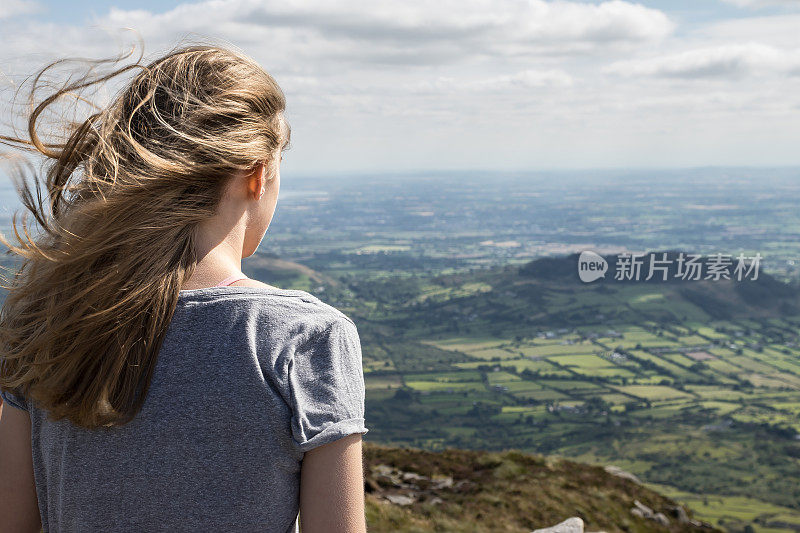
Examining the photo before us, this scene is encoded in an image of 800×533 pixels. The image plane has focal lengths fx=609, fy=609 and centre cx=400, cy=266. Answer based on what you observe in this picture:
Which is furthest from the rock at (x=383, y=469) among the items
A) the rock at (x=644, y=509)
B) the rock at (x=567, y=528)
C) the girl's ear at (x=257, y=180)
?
the girl's ear at (x=257, y=180)

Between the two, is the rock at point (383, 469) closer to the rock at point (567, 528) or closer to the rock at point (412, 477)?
the rock at point (412, 477)

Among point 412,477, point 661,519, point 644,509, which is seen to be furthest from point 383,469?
point 661,519

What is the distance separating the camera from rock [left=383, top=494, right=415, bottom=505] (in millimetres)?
12298

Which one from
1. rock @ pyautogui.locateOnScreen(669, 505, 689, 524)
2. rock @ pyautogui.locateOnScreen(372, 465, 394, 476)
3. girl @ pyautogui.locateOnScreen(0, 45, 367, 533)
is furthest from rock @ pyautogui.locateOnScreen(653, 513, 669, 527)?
girl @ pyautogui.locateOnScreen(0, 45, 367, 533)

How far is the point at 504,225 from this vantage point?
181250 millimetres

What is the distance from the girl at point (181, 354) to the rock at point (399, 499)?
11558 millimetres

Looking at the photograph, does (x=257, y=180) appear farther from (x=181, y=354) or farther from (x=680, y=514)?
(x=680, y=514)

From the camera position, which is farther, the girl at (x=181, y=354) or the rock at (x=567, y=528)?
the rock at (x=567, y=528)

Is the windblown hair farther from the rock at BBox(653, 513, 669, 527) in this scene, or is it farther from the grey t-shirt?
the rock at BBox(653, 513, 669, 527)

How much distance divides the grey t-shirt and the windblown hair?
0.21 ft

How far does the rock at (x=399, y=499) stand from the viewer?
12.3m

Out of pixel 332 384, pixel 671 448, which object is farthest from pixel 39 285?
pixel 671 448

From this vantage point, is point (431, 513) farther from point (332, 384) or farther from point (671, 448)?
point (671, 448)

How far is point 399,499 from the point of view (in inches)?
492
